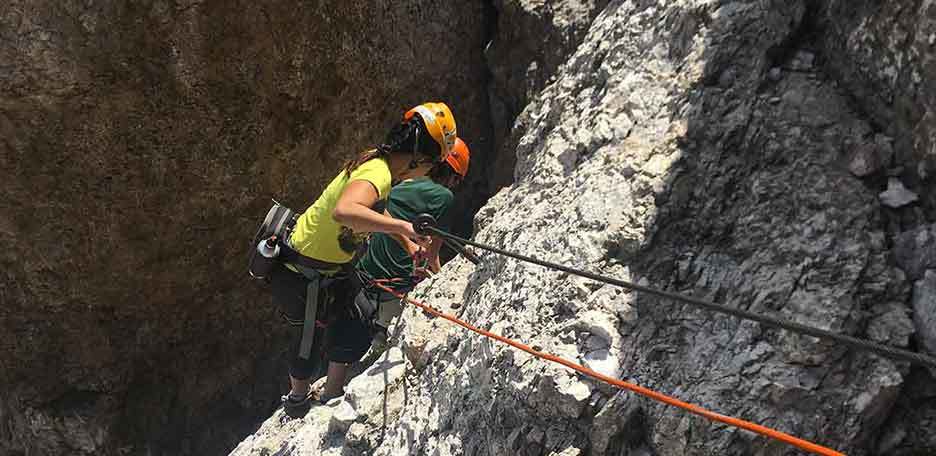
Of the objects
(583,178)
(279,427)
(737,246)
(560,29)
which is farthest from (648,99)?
(279,427)

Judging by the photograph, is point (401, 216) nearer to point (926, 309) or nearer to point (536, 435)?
point (536, 435)

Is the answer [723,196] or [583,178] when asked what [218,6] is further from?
[723,196]

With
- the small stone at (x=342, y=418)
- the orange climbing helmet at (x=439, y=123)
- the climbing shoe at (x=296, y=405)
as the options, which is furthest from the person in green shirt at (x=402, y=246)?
the orange climbing helmet at (x=439, y=123)

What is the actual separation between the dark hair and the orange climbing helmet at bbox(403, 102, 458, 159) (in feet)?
0.08

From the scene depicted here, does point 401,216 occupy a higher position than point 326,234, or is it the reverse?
point 326,234

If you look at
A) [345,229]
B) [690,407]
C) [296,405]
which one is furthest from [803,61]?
[296,405]

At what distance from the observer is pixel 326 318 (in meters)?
4.25

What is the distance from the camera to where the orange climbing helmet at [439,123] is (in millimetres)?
3496

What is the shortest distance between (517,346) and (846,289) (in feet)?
3.98

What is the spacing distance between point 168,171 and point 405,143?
4065mm

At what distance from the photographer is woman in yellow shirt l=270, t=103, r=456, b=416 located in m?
3.20

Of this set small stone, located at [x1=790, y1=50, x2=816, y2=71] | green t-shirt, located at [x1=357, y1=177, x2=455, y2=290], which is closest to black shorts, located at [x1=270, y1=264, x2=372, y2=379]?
green t-shirt, located at [x1=357, y1=177, x2=455, y2=290]

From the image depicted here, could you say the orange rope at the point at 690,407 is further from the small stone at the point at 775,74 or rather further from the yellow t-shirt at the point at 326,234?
the small stone at the point at 775,74

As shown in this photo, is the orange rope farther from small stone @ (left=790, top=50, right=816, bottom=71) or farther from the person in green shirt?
the person in green shirt
